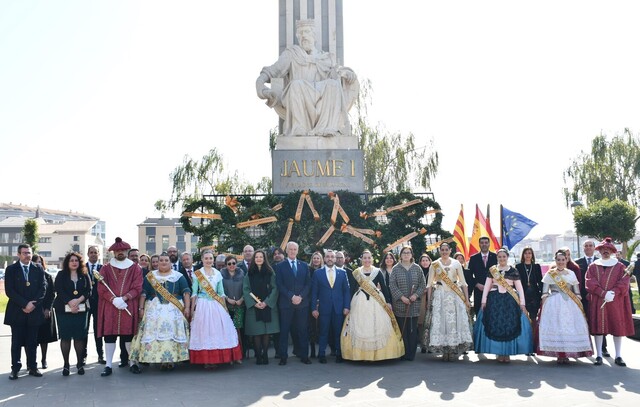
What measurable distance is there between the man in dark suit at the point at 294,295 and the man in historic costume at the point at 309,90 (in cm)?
513

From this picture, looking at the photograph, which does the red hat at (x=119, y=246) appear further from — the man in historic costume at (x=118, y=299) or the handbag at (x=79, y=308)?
the handbag at (x=79, y=308)

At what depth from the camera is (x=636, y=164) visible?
3347cm

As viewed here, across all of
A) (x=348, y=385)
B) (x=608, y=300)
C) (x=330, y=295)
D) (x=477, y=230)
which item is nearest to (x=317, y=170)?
(x=477, y=230)

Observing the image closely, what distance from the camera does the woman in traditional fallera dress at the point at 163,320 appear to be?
7.88 meters

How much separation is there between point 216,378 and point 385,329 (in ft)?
7.74

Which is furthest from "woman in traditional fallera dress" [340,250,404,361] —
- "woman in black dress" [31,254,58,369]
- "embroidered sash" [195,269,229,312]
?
"woman in black dress" [31,254,58,369]

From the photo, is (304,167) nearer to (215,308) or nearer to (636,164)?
(215,308)

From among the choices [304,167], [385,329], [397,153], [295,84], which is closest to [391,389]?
[385,329]

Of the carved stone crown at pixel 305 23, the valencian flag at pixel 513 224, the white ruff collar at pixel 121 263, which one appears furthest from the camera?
the valencian flag at pixel 513 224

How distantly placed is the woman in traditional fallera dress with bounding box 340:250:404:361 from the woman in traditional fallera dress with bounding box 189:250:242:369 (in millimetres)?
1515

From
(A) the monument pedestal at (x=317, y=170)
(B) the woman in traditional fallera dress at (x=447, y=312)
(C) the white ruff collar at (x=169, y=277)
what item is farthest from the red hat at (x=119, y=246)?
(A) the monument pedestal at (x=317, y=170)

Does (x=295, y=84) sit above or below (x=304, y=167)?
above

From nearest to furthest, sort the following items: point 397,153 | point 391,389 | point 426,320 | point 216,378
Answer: point 391,389, point 216,378, point 426,320, point 397,153

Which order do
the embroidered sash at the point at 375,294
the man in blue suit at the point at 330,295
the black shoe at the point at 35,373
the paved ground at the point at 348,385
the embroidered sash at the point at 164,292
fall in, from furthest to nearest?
the man in blue suit at the point at 330,295, the embroidered sash at the point at 375,294, the embroidered sash at the point at 164,292, the black shoe at the point at 35,373, the paved ground at the point at 348,385
